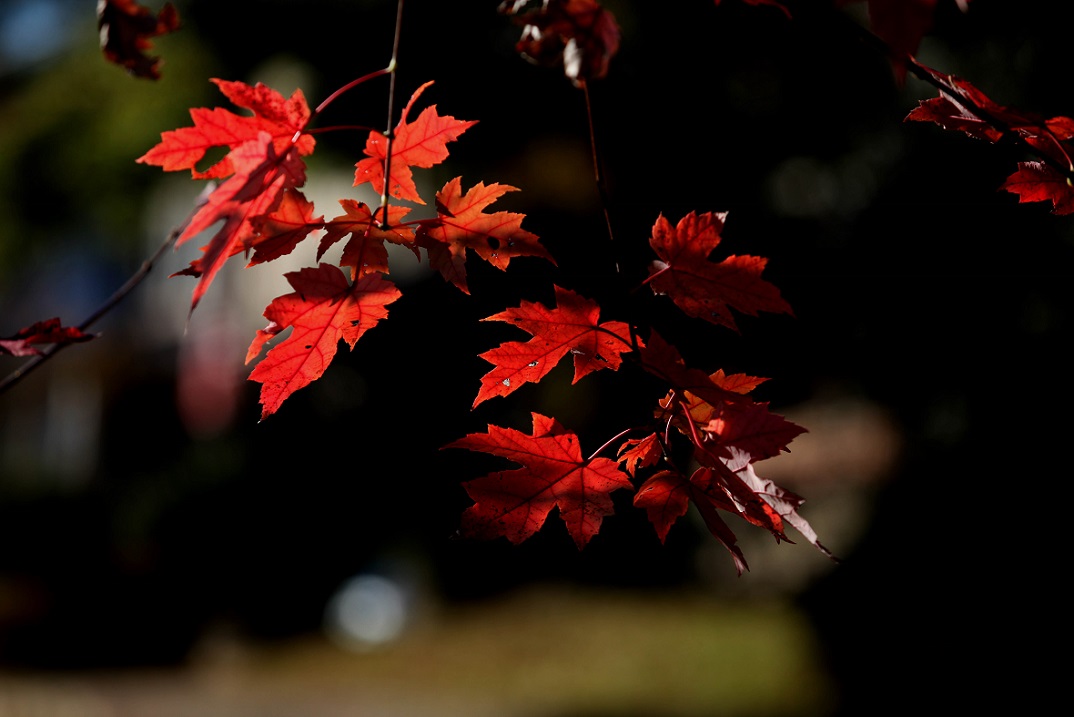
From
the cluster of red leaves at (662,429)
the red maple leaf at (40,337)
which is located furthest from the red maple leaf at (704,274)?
the red maple leaf at (40,337)

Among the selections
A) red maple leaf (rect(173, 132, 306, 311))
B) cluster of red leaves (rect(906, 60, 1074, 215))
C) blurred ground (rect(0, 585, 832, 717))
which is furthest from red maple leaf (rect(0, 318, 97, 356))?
blurred ground (rect(0, 585, 832, 717))

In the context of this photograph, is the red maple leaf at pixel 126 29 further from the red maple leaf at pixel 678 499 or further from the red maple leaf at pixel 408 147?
the red maple leaf at pixel 678 499

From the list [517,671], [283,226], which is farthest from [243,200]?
[517,671]

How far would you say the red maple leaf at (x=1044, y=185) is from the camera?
3.20 feet

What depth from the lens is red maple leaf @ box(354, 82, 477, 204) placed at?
38.6 inches

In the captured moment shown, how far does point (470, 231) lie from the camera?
96cm

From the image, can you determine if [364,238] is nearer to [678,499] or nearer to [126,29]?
[126,29]

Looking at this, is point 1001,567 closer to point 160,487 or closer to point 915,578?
point 915,578

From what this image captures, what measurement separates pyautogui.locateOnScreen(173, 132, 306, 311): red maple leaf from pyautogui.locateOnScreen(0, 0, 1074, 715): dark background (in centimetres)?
37

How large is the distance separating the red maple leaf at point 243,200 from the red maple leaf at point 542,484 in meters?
0.30

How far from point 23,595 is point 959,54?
8.20 m

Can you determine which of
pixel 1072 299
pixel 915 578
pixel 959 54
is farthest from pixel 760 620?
pixel 959 54

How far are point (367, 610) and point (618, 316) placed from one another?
710cm

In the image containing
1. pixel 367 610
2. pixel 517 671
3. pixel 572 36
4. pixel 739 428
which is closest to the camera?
pixel 572 36
